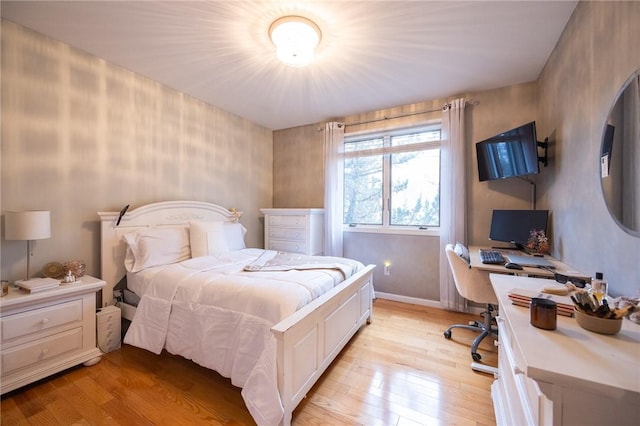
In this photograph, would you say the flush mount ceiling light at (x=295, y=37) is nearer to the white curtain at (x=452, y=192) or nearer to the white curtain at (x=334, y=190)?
the white curtain at (x=334, y=190)

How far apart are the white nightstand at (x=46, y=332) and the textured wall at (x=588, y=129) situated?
3443 millimetres

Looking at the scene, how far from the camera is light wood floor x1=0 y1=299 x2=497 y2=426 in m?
1.55

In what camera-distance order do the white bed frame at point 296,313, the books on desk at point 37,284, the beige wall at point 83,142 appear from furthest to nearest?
the beige wall at point 83,142 → the books on desk at point 37,284 → the white bed frame at point 296,313

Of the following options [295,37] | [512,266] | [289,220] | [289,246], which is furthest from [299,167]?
[512,266]

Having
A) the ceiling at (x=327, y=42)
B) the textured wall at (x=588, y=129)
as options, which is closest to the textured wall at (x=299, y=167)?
the ceiling at (x=327, y=42)

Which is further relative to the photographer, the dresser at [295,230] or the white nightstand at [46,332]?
the dresser at [295,230]

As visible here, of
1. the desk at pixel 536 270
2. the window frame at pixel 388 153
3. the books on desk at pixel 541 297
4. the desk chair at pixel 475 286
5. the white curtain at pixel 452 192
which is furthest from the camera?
the window frame at pixel 388 153

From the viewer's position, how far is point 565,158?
2.00 meters

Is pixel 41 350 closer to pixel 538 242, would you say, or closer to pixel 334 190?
pixel 334 190

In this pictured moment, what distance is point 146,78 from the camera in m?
2.79

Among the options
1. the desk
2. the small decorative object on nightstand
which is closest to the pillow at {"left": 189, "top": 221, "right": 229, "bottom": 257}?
the small decorative object on nightstand

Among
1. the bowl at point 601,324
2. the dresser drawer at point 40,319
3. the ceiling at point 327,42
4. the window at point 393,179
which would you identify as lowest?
the dresser drawer at point 40,319

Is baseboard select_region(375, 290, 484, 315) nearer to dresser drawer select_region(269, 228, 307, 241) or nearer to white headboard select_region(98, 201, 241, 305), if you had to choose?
dresser drawer select_region(269, 228, 307, 241)

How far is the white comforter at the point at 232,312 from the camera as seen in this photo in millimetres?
1476
